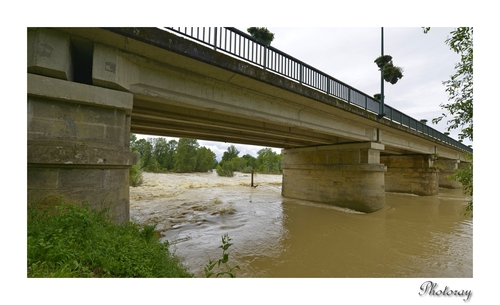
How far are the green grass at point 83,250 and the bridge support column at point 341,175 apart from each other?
1122 centimetres

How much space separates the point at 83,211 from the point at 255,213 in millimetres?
9124

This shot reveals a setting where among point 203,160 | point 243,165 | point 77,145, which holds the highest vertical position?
point 77,145

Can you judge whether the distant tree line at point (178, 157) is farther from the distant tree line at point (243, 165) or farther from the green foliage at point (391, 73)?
the green foliage at point (391, 73)

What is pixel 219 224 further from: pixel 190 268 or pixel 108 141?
pixel 108 141

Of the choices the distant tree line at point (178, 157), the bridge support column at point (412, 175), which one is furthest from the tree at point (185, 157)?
the bridge support column at point (412, 175)

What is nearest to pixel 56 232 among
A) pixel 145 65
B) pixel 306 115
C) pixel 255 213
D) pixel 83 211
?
pixel 83 211

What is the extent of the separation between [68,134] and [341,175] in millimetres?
12756

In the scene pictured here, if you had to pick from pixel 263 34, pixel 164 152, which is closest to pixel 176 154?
pixel 164 152

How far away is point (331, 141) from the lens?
42.9ft

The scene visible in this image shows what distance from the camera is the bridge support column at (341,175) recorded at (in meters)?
11.8

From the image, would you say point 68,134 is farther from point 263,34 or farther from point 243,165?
point 243,165

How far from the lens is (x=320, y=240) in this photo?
7305 millimetres

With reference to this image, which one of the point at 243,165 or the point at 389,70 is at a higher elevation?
the point at 389,70

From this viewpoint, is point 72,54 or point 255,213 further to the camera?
point 255,213
